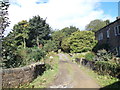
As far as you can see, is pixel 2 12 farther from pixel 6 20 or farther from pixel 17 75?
pixel 17 75

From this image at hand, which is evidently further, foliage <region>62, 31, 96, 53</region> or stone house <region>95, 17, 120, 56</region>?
foliage <region>62, 31, 96, 53</region>

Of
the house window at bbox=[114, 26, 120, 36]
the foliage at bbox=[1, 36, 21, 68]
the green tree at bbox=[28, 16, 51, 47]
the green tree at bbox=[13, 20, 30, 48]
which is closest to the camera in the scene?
the foliage at bbox=[1, 36, 21, 68]

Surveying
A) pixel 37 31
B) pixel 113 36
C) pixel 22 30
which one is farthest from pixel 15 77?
pixel 37 31

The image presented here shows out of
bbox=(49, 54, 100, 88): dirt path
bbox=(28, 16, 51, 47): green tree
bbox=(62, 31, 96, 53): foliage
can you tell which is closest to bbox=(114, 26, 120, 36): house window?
bbox=(49, 54, 100, 88): dirt path

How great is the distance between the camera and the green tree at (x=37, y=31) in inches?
1785

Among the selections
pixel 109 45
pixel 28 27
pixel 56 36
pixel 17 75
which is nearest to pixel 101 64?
pixel 17 75

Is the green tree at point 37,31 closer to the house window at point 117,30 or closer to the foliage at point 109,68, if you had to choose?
the house window at point 117,30

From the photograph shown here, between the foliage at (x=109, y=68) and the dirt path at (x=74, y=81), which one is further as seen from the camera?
the foliage at (x=109, y=68)

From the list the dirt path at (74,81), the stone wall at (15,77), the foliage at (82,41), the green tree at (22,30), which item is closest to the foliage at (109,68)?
the dirt path at (74,81)

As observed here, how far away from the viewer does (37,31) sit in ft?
150

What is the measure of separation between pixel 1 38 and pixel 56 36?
46.0 meters

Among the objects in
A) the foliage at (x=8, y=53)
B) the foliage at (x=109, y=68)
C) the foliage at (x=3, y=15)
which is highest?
the foliage at (x=3, y=15)

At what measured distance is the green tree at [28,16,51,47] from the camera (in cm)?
4534

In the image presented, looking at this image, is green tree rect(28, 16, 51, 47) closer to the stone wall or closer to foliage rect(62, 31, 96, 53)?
foliage rect(62, 31, 96, 53)
